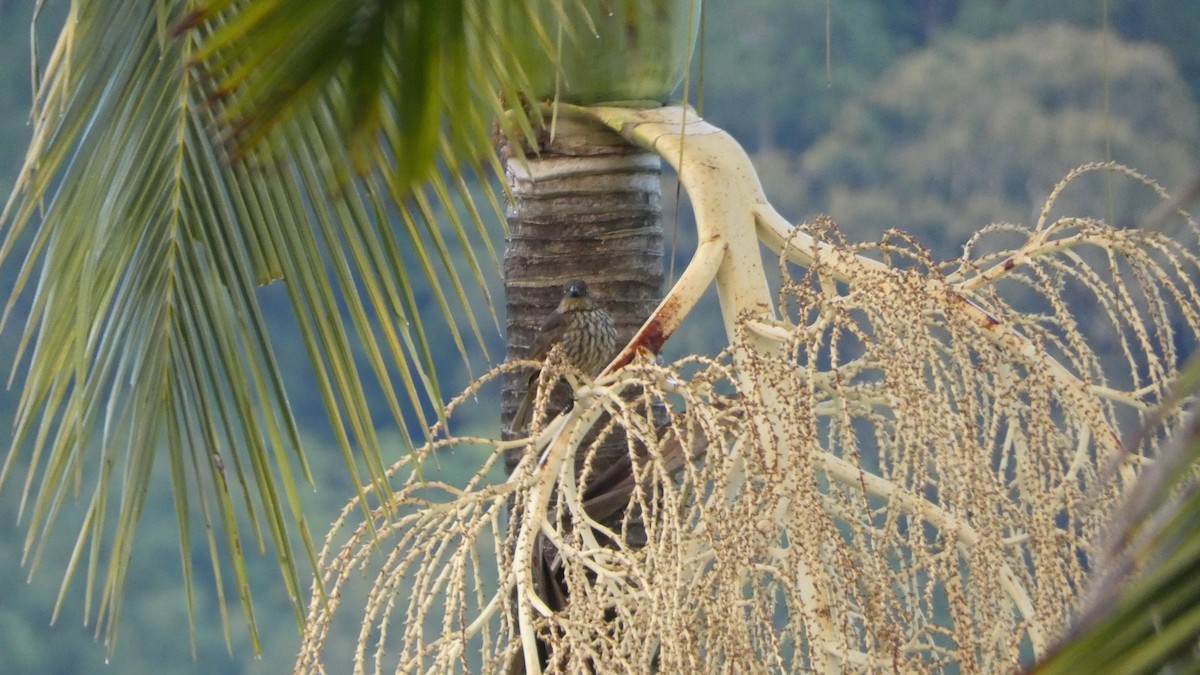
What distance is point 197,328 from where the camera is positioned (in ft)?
4.05

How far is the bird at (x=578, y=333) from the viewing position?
1.98 meters

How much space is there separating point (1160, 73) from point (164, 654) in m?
4.09

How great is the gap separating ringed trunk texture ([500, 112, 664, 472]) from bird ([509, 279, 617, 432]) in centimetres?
3

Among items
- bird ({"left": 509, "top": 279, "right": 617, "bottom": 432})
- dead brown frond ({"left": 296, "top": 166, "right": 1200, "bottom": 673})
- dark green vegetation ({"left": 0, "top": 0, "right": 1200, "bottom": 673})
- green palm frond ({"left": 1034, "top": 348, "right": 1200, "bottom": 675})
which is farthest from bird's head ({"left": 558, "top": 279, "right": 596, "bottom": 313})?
dark green vegetation ({"left": 0, "top": 0, "right": 1200, "bottom": 673})

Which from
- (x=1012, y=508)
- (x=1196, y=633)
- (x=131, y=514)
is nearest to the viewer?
(x=1196, y=633)

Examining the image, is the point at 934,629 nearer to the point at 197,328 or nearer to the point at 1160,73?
the point at 197,328

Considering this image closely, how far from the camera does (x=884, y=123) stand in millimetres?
4805

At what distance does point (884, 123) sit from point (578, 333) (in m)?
3.13

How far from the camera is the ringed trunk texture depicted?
2.09 metres

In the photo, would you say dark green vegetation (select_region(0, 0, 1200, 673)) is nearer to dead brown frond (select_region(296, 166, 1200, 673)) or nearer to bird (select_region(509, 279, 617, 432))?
bird (select_region(509, 279, 617, 432))

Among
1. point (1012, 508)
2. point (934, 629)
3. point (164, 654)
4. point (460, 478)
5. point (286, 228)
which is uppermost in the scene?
point (286, 228)

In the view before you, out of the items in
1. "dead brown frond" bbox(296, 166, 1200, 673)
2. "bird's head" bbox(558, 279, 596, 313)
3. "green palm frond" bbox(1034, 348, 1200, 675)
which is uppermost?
"green palm frond" bbox(1034, 348, 1200, 675)

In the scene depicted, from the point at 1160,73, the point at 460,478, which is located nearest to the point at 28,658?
the point at 460,478

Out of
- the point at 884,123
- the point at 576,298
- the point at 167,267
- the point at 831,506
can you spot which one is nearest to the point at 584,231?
the point at 576,298
